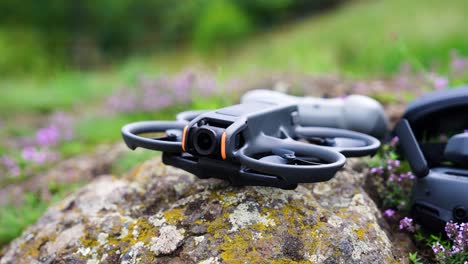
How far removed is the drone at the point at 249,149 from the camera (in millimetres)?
1531

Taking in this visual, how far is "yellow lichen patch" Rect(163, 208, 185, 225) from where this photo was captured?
1.84m

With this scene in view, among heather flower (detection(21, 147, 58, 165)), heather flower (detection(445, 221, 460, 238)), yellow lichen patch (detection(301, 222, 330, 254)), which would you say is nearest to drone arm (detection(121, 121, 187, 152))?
yellow lichen patch (detection(301, 222, 330, 254))

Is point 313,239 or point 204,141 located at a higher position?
point 204,141

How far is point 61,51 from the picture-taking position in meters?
24.8

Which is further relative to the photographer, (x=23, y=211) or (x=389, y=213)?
(x=23, y=211)

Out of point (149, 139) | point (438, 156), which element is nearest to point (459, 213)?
point (438, 156)

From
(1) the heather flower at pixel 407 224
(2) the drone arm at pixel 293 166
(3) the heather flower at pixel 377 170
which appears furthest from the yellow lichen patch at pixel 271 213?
(3) the heather flower at pixel 377 170

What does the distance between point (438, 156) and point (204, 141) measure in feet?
4.04

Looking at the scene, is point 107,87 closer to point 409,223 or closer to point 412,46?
point 412,46

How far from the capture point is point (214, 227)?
1.76m

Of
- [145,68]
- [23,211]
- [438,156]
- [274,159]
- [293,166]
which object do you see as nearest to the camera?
[293,166]

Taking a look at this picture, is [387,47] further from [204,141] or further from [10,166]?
[204,141]

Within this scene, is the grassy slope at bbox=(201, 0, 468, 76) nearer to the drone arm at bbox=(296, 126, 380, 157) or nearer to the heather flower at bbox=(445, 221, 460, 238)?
the drone arm at bbox=(296, 126, 380, 157)

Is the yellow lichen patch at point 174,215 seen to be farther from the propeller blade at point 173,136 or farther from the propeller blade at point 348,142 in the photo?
the propeller blade at point 348,142
